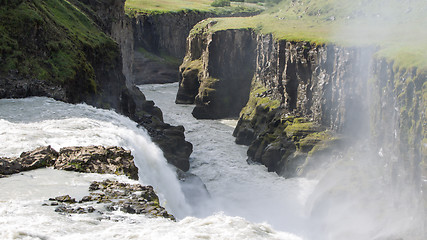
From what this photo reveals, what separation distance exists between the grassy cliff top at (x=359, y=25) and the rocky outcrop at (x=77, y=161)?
20098mm

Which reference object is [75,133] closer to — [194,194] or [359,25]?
[194,194]

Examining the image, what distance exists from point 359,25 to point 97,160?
43912 millimetres

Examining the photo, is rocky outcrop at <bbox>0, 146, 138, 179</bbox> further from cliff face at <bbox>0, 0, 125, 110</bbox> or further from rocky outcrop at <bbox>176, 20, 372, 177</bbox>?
rocky outcrop at <bbox>176, 20, 372, 177</bbox>

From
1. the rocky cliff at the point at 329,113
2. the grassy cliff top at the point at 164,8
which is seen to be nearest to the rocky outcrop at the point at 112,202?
the rocky cliff at the point at 329,113

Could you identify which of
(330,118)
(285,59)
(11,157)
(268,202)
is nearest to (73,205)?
(11,157)

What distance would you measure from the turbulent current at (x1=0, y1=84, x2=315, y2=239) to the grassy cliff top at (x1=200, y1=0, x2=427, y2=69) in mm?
13763

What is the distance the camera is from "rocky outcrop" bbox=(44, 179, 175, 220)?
54.4 ft

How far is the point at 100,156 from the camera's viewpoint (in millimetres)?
21781

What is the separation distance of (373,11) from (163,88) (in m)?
48.8

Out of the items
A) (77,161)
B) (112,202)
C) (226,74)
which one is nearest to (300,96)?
(226,74)

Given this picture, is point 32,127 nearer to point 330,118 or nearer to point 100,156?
point 100,156

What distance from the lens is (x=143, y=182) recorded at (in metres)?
23.6

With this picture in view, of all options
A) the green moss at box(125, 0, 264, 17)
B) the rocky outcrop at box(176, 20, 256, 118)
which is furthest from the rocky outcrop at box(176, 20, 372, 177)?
the green moss at box(125, 0, 264, 17)

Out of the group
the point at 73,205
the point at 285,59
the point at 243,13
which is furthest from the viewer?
the point at 243,13
